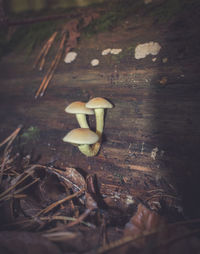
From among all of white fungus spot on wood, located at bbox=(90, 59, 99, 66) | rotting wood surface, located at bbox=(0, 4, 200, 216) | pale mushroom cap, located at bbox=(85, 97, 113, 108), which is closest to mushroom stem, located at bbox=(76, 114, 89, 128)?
rotting wood surface, located at bbox=(0, 4, 200, 216)

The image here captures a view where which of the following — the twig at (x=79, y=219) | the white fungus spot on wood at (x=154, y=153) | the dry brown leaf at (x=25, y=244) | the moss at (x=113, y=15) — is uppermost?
the moss at (x=113, y=15)

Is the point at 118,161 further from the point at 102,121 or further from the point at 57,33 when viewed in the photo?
the point at 57,33

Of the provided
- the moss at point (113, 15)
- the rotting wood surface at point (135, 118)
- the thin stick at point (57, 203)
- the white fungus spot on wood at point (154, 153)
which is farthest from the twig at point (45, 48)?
the white fungus spot on wood at point (154, 153)

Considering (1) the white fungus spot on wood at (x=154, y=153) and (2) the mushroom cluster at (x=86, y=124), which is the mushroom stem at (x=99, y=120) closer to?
(2) the mushroom cluster at (x=86, y=124)

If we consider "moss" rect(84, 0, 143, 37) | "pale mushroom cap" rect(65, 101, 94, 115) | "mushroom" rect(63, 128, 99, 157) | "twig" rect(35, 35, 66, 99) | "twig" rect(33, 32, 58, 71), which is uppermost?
"moss" rect(84, 0, 143, 37)

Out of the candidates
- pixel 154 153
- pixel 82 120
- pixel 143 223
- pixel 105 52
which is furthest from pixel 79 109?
pixel 143 223

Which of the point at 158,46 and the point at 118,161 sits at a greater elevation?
the point at 158,46

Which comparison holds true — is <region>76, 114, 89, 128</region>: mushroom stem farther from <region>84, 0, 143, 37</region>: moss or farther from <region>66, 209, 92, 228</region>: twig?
<region>84, 0, 143, 37</region>: moss

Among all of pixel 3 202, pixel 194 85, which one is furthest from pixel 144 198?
pixel 3 202
